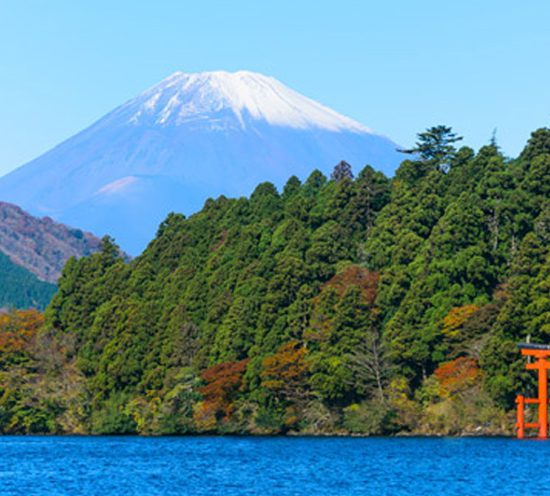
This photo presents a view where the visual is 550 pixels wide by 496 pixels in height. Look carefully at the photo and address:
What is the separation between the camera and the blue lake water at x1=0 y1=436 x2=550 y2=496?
43.2m

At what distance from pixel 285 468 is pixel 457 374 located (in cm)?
1654

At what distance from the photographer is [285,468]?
164 ft

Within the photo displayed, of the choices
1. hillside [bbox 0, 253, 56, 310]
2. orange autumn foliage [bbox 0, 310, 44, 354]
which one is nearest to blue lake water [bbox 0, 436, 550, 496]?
orange autumn foliage [bbox 0, 310, 44, 354]

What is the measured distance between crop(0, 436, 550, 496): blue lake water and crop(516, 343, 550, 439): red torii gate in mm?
1248

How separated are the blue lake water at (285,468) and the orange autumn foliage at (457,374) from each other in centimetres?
284

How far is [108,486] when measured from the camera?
45.1 metres

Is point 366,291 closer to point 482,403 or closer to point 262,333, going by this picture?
point 262,333

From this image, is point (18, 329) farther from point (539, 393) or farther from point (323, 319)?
point (539, 393)

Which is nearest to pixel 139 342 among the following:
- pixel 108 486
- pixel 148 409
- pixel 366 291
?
pixel 148 409

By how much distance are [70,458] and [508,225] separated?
26.9 metres

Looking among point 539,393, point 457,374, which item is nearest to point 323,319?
point 457,374

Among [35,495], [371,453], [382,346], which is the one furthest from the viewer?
[382,346]

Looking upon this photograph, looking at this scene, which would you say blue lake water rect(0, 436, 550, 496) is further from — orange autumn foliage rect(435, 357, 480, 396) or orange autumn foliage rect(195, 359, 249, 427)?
orange autumn foliage rect(195, 359, 249, 427)

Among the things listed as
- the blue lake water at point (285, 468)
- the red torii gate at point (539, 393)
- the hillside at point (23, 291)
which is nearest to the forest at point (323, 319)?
the red torii gate at point (539, 393)
